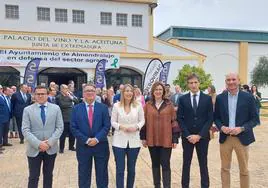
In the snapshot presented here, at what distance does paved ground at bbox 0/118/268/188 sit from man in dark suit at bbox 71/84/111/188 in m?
1.04

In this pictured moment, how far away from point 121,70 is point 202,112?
1865cm

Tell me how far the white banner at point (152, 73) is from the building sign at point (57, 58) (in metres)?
9.40

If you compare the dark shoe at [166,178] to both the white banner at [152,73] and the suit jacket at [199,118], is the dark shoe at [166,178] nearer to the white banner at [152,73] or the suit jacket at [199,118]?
the suit jacket at [199,118]

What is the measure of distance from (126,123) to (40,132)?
128 centimetres

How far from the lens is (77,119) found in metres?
5.19

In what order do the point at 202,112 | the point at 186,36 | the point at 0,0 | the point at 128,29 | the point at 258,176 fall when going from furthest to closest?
1. the point at 186,36
2. the point at 128,29
3. the point at 0,0
4. the point at 258,176
5. the point at 202,112

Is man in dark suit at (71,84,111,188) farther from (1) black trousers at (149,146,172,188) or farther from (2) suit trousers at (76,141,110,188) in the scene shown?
(1) black trousers at (149,146,172,188)

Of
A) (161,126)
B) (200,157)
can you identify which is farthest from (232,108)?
(161,126)

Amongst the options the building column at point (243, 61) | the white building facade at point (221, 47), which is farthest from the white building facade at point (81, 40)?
the building column at point (243, 61)

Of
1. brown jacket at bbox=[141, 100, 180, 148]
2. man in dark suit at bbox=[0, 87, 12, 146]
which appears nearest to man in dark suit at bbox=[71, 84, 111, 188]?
brown jacket at bbox=[141, 100, 180, 148]

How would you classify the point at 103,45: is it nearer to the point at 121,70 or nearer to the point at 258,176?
the point at 121,70

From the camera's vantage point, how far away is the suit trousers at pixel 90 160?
204 inches

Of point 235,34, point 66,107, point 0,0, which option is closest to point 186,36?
point 235,34

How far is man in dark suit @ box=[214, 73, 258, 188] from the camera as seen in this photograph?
5.11 metres
